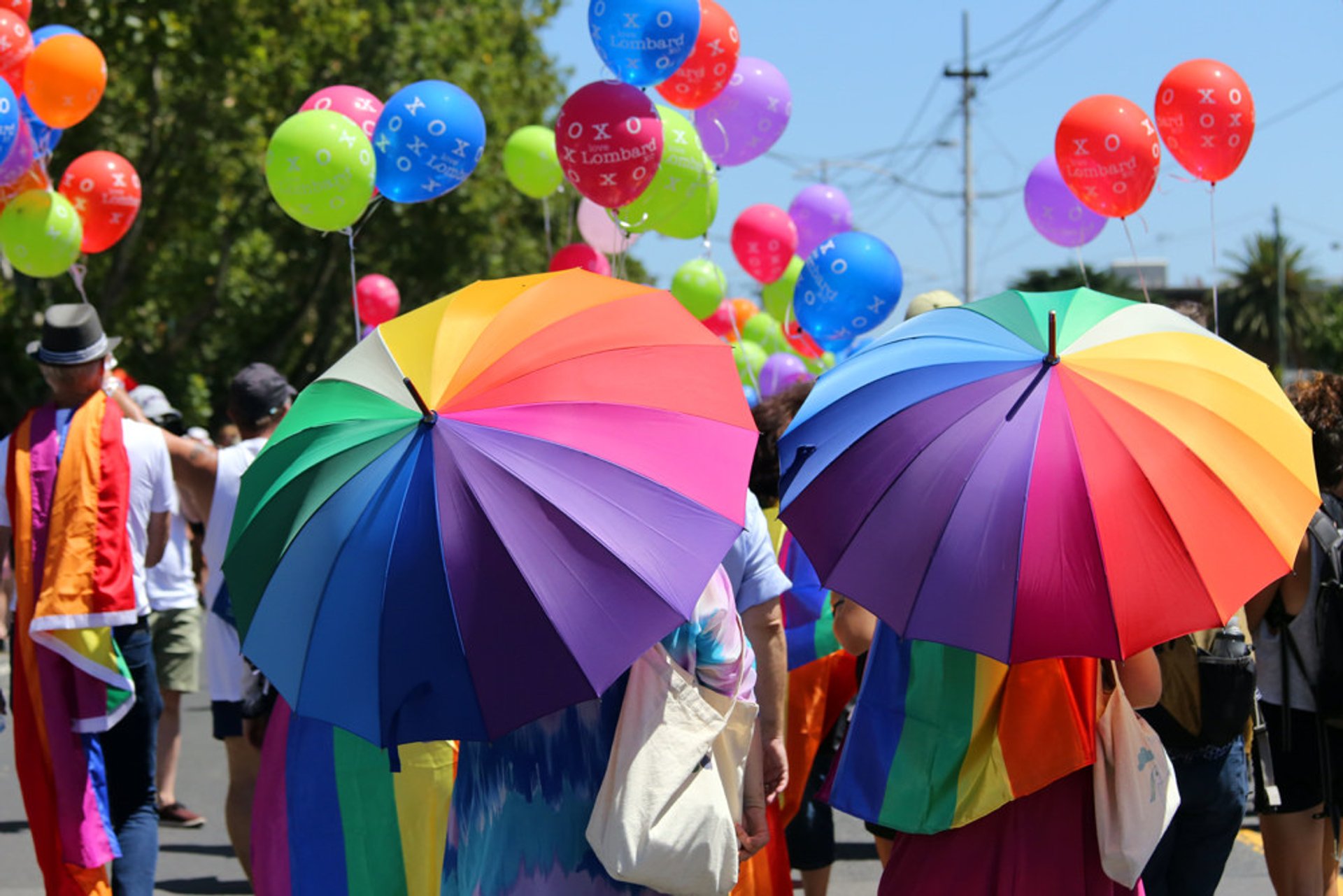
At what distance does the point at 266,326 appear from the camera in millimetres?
26297

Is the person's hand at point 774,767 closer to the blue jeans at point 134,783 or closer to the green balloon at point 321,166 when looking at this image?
the blue jeans at point 134,783

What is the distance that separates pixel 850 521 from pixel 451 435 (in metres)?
0.86

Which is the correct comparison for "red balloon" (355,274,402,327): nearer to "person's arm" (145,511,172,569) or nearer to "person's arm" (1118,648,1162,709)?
"person's arm" (145,511,172,569)

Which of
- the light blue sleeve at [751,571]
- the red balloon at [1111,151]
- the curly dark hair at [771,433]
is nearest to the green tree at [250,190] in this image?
the red balloon at [1111,151]

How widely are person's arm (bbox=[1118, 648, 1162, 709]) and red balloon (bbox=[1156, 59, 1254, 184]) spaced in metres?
4.29

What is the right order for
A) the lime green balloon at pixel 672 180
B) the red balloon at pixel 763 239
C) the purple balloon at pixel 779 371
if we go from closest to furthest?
1. the lime green balloon at pixel 672 180
2. the red balloon at pixel 763 239
3. the purple balloon at pixel 779 371

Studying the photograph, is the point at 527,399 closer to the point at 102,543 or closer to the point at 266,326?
the point at 102,543

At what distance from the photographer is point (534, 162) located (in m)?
9.10

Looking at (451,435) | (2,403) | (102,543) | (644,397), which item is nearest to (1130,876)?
(644,397)

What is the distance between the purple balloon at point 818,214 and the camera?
10117 mm

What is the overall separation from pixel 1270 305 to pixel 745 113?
173 feet

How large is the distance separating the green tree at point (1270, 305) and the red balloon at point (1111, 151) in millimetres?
51833

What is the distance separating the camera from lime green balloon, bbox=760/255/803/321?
10.8 m

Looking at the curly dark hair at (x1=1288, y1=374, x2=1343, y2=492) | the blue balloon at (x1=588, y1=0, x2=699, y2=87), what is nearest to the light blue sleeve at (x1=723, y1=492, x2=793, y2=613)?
the curly dark hair at (x1=1288, y1=374, x2=1343, y2=492)
